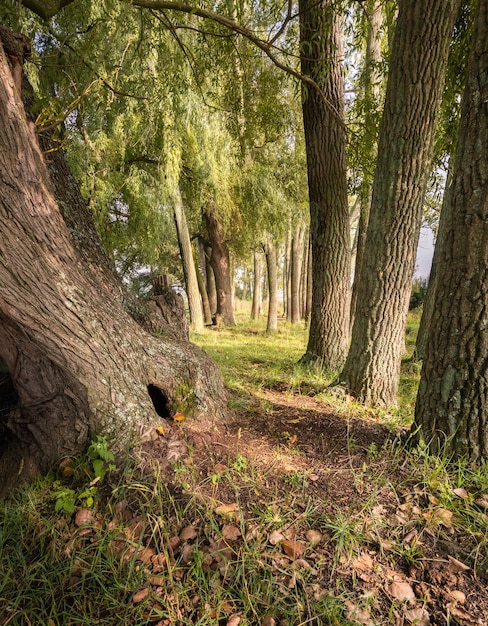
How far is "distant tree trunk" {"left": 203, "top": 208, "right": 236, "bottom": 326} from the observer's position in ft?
36.0

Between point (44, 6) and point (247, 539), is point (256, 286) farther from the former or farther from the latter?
point (247, 539)

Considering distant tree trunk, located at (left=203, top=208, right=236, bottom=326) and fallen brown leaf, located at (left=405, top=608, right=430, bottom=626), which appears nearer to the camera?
fallen brown leaf, located at (left=405, top=608, right=430, bottom=626)

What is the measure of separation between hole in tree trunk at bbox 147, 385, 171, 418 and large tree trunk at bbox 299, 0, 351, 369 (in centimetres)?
256

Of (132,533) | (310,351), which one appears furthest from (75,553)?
(310,351)

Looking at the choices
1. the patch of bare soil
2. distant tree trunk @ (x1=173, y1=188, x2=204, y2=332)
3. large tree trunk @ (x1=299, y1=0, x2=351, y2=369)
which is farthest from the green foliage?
the patch of bare soil

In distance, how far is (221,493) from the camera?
1868 millimetres

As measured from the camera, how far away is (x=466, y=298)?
1.95 m

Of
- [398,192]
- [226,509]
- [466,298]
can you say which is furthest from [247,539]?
[398,192]

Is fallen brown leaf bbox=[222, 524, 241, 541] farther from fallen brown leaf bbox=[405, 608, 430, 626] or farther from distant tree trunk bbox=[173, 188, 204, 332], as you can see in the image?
distant tree trunk bbox=[173, 188, 204, 332]

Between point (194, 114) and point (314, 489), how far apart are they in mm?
7045

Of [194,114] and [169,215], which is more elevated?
[194,114]

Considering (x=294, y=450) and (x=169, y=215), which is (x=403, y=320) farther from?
(x=169, y=215)

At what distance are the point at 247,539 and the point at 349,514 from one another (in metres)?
0.56

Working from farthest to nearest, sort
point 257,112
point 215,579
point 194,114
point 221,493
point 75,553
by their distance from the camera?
point 194,114, point 257,112, point 221,493, point 75,553, point 215,579
